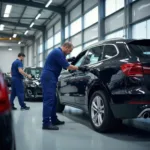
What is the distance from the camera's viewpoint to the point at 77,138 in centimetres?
390

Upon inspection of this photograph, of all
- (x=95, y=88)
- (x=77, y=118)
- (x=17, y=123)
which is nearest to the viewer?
(x=95, y=88)

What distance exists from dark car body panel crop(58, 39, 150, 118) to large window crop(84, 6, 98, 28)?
9.79m

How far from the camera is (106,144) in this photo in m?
3.54

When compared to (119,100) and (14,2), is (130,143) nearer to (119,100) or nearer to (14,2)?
(119,100)

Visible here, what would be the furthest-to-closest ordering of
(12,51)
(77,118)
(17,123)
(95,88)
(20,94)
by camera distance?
(12,51)
(20,94)
(77,118)
(17,123)
(95,88)

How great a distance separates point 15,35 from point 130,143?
2891 centimetres

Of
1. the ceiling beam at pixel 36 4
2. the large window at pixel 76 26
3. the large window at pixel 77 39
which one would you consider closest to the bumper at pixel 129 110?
the large window at pixel 77 39

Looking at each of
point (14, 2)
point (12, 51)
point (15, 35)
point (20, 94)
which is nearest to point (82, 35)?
point (14, 2)

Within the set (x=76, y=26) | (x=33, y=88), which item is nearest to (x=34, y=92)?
(x=33, y=88)

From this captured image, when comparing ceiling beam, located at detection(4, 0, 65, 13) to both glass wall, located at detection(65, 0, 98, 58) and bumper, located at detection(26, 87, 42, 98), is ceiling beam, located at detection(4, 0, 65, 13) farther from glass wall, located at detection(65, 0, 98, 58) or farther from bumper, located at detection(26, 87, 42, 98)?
bumper, located at detection(26, 87, 42, 98)

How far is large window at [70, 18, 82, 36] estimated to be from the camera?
16.6 metres

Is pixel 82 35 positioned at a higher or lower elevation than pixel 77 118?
higher

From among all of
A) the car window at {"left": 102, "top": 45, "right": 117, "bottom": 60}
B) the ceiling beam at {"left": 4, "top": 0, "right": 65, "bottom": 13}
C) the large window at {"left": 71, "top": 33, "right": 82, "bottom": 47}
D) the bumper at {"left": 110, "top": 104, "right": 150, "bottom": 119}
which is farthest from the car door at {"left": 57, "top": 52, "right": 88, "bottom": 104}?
the ceiling beam at {"left": 4, "top": 0, "right": 65, "bottom": 13}

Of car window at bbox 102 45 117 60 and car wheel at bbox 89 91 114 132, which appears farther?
car window at bbox 102 45 117 60
